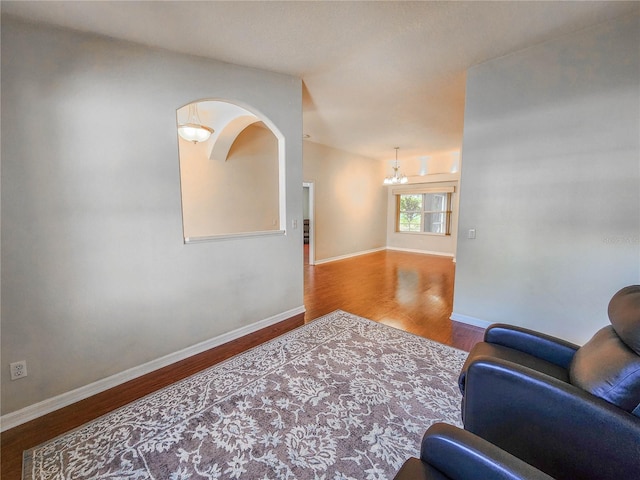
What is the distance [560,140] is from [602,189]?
1.89ft

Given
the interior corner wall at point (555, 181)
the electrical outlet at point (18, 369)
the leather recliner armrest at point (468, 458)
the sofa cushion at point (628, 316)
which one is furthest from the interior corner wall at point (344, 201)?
the leather recliner armrest at point (468, 458)

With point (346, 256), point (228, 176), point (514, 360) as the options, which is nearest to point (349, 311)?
point (514, 360)

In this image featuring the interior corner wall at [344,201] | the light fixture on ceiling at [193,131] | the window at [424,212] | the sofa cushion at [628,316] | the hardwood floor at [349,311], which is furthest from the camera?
the window at [424,212]

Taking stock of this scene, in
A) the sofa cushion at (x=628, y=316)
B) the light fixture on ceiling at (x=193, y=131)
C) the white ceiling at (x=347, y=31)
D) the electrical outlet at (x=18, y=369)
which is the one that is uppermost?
the white ceiling at (x=347, y=31)

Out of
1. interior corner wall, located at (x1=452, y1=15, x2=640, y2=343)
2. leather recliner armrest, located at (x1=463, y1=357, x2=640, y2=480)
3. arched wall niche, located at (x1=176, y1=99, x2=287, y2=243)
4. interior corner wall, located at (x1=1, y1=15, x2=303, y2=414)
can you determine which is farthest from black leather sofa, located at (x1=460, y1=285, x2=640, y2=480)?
arched wall niche, located at (x1=176, y1=99, x2=287, y2=243)

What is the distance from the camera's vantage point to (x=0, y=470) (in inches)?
57.6

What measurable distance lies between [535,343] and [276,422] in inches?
68.5

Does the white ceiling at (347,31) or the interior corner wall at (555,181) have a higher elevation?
the white ceiling at (347,31)

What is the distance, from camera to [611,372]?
1.10 meters

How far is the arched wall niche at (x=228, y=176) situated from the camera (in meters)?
4.22

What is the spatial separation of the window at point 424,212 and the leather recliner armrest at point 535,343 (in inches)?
262

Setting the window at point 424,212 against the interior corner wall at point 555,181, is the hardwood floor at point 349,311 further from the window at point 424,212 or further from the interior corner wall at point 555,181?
the window at point 424,212

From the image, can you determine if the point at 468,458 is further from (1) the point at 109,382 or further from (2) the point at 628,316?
(1) the point at 109,382

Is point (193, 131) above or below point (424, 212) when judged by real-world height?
above
